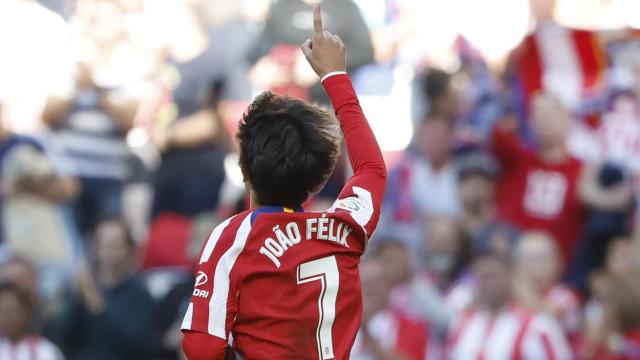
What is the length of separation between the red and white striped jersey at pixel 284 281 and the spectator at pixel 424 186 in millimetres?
5085

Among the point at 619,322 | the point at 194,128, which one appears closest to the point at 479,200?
the point at 619,322

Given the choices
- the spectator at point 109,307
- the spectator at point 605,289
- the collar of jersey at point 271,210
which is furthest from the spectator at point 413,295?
the collar of jersey at point 271,210

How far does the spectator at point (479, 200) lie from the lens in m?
8.57

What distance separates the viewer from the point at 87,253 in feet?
30.4

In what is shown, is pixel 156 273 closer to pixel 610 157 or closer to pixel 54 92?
pixel 54 92

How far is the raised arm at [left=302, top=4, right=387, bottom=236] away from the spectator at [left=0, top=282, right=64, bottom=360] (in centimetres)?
449

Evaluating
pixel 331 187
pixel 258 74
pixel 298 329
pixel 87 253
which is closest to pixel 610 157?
pixel 331 187

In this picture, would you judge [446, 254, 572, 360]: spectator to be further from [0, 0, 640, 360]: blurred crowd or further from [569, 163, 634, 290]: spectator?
[569, 163, 634, 290]: spectator

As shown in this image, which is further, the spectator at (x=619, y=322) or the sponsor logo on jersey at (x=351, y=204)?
the spectator at (x=619, y=322)

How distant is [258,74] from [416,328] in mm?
2261

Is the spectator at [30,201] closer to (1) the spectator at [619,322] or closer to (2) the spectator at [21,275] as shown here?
(2) the spectator at [21,275]

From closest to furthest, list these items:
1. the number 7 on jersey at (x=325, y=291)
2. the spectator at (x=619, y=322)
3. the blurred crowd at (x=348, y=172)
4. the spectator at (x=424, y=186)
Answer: the number 7 on jersey at (x=325, y=291), the spectator at (x=619, y=322), the blurred crowd at (x=348, y=172), the spectator at (x=424, y=186)

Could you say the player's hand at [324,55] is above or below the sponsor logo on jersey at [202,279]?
above

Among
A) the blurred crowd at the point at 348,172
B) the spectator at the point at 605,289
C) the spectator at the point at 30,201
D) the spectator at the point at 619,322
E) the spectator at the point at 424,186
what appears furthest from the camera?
the spectator at the point at 424,186
